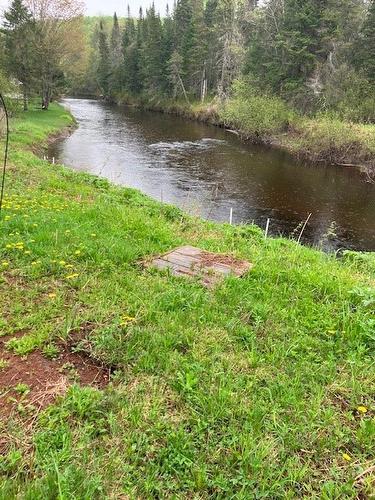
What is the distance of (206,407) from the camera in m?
2.78

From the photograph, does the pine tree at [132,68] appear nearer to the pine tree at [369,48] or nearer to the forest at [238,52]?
the forest at [238,52]

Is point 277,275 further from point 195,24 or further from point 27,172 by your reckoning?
point 195,24

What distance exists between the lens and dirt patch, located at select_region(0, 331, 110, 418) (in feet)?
8.91

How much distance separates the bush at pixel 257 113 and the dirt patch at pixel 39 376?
28098 millimetres

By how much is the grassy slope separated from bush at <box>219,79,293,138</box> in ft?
82.7

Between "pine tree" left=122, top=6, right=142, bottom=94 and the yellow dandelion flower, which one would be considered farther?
"pine tree" left=122, top=6, right=142, bottom=94

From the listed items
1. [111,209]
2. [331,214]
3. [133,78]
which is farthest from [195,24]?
[111,209]

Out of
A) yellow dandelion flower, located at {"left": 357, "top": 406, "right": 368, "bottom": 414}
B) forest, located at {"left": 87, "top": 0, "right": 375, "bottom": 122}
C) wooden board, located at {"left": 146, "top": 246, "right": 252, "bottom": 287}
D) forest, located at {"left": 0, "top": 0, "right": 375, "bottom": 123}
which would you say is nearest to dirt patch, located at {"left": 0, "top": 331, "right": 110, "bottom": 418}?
wooden board, located at {"left": 146, "top": 246, "right": 252, "bottom": 287}

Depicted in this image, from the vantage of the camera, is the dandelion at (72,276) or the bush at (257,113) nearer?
the dandelion at (72,276)

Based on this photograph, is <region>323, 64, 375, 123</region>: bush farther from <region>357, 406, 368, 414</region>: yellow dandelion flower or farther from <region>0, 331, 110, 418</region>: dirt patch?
<region>0, 331, 110, 418</region>: dirt patch

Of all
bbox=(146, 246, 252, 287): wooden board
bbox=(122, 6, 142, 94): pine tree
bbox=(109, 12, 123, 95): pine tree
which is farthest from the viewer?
bbox=(109, 12, 123, 95): pine tree

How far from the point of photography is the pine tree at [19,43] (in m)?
29.1

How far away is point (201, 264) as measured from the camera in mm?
5145

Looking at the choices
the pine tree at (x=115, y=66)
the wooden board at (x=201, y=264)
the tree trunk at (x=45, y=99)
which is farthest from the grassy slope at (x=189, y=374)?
the pine tree at (x=115, y=66)
